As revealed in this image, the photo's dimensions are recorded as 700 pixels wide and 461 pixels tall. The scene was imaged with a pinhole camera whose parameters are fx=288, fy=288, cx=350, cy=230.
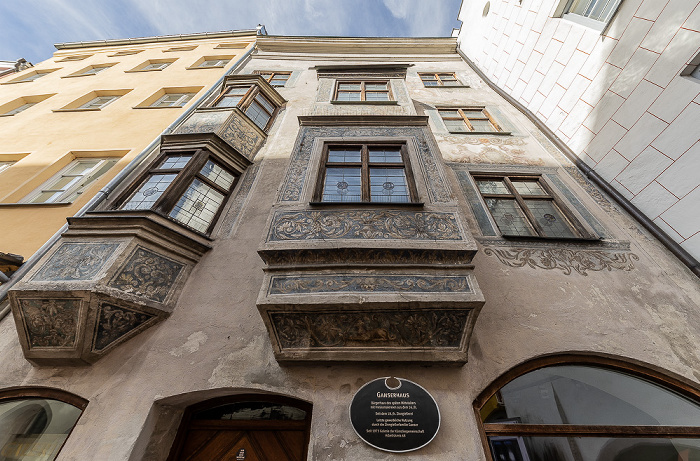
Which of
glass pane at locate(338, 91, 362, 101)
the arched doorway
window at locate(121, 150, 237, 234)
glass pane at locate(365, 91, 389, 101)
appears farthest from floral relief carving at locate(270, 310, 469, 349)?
glass pane at locate(338, 91, 362, 101)

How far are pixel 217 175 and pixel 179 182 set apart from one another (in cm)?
89

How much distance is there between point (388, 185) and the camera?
4.66 meters

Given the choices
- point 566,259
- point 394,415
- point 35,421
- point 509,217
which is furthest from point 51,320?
point 566,259

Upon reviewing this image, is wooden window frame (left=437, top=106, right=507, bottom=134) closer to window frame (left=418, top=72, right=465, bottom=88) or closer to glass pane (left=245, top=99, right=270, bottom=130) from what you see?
window frame (left=418, top=72, right=465, bottom=88)

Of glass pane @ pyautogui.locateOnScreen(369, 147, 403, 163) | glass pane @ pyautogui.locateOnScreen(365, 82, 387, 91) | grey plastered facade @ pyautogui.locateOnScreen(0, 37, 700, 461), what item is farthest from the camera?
glass pane @ pyautogui.locateOnScreen(365, 82, 387, 91)

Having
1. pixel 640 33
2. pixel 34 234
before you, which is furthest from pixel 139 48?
pixel 640 33

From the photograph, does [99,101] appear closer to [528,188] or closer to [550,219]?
[528,188]

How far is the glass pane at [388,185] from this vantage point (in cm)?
445

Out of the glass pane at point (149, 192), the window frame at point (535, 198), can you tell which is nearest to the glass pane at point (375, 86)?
the window frame at point (535, 198)

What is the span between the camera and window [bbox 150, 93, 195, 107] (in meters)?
8.87

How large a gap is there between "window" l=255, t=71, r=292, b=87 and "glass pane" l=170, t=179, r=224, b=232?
6.36 m

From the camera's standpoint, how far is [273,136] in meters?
7.18

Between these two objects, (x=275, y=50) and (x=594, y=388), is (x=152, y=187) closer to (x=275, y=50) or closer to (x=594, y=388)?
(x=594, y=388)

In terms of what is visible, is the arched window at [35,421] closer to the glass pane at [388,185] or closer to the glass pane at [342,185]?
the glass pane at [342,185]
